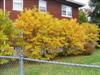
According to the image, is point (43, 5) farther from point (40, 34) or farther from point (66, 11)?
point (40, 34)

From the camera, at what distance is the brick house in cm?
2882

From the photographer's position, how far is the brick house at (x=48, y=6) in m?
28.8

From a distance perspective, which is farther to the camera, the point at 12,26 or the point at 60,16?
the point at 60,16

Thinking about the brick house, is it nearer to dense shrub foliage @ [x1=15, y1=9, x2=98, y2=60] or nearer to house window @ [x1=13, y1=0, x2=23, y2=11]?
house window @ [x1=13, y1=0, x2=23, y2=11]

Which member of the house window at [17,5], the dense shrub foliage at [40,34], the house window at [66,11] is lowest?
the dense shrub foliage at [40,34]

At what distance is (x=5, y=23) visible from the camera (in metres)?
17.5

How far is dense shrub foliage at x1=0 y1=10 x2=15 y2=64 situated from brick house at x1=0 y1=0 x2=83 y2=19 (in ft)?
33.8

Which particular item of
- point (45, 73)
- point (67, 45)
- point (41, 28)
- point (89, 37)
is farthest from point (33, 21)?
point (45, 73)

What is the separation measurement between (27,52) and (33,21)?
1916mm

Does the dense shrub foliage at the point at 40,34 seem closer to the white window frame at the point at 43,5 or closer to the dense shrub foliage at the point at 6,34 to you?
the dense shrub foliage at the point at 6,34

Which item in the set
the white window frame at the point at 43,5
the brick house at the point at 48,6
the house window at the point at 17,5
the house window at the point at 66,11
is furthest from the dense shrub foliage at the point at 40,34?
the house window at the point at 66,11

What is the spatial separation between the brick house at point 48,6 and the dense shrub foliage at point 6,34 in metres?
10.3

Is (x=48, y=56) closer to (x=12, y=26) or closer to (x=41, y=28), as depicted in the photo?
(x=41, y=28)

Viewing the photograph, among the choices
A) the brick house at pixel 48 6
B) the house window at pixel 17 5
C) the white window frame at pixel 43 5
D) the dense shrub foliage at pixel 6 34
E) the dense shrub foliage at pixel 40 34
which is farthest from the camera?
the white window frame at pixel 43 5
